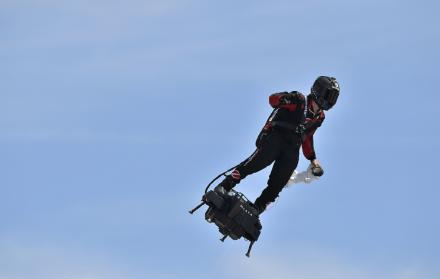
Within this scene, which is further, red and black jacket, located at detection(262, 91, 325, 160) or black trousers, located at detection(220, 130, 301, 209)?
black trousers, located at detection(220, 130, 301, 209)

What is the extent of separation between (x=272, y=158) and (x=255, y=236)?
207 centimetres

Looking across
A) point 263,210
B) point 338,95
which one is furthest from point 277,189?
point 338,95

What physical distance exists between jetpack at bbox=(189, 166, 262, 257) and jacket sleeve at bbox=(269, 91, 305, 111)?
2.47 m

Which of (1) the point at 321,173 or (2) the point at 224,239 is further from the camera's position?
(1) the point at 321,173

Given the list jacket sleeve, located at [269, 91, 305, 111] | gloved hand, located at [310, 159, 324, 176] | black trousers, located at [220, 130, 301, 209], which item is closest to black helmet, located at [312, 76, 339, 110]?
jacket sleeve, located at [269, 91, 305, 111]

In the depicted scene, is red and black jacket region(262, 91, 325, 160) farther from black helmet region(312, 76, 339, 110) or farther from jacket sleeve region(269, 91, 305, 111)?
black helmet region(312, 76, 339, 110)

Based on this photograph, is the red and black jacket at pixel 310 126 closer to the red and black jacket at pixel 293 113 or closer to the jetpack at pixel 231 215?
the red and black jacket at pixel 293 113

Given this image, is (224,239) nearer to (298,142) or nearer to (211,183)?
(211,183)

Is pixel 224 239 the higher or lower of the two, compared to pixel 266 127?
lower

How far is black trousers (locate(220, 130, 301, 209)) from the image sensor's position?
28.1m

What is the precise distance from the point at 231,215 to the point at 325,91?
3.94m

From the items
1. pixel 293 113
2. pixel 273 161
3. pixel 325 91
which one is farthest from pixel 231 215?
pixel 325 91

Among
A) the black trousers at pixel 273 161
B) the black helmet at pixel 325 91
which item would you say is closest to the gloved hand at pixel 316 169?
the black trousers at pixel 273 161

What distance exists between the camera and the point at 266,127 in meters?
28.3
